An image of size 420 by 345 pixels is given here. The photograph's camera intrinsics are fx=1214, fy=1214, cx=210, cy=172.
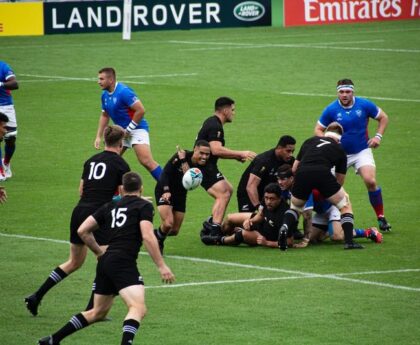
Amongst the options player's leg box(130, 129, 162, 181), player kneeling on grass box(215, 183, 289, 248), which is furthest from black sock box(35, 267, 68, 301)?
player's leg box(130, 129, 162, 181)

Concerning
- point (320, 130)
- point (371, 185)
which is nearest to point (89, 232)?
point (371, 185)

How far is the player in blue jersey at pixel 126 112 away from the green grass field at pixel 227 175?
127cm

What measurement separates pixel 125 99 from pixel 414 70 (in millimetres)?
18844

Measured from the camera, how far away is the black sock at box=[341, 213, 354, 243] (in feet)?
53.8

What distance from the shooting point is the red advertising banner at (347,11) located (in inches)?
2003

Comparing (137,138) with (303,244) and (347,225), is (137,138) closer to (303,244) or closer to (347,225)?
(303,244)

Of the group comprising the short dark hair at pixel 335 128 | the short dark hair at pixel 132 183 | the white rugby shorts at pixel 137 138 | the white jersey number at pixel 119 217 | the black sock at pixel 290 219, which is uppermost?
the short dark hair at pixel 335 128

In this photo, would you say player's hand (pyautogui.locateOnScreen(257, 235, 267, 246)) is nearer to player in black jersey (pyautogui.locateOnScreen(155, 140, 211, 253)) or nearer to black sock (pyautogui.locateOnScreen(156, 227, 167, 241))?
player in black jersey (pyautogui.locateOnScreen(155, 140, 211, 253))

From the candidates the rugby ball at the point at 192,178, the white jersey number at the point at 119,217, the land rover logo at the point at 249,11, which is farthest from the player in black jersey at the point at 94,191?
the land rover logo at the point at 249,11

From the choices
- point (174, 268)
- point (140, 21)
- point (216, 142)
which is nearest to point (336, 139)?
point (216, 142)

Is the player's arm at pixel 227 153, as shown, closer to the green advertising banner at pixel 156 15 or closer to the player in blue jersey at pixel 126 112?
the player in blue jersey at pixel 126 112

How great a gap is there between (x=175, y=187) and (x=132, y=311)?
591cm

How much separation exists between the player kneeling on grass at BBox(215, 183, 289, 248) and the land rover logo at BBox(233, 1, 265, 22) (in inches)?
1305

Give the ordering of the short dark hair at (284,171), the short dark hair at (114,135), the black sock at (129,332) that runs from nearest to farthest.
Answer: the black sock at (129,332), the short dark hair at (114,135), the short dark hair at (284,171)
